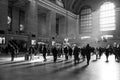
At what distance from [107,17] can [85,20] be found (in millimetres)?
5702

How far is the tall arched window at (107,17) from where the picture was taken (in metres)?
32.8

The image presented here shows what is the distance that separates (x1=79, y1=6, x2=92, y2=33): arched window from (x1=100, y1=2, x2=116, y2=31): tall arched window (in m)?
3.08

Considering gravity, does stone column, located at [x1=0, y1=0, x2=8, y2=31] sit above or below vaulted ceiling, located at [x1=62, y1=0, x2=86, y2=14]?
below

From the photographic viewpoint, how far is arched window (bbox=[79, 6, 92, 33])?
35906 millimetres

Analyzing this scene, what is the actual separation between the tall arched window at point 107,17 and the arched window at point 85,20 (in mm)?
3077

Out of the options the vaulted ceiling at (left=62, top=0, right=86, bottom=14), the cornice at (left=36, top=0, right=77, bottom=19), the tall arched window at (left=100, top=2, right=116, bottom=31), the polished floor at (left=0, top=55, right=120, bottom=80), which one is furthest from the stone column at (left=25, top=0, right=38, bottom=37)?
the tall arched window at (left=100, top=2, right=116, bottom=31)

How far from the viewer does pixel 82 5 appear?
36906mm

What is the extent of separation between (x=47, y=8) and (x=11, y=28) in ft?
25.9

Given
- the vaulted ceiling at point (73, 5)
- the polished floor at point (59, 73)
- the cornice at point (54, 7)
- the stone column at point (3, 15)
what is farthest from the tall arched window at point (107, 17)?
the polished floor at point (59, 73)

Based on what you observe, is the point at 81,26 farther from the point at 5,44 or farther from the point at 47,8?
the point at 5,44

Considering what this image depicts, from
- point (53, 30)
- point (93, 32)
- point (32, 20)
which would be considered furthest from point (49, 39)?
point (93, 32)

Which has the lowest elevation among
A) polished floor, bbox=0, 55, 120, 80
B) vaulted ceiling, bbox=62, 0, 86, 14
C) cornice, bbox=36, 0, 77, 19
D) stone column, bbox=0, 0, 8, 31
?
polished floor, bbox=0, 55, 120, 80

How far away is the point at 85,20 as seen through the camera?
36531mm

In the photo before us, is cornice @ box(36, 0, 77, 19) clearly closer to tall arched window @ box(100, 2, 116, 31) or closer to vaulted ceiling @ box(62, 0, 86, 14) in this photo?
vaulted ceiling @ box(62, 0, 86, 14)
